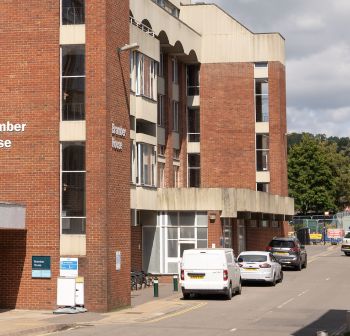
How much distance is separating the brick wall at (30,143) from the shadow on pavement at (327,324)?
9.14 meters

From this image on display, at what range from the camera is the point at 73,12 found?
2884 centimetres

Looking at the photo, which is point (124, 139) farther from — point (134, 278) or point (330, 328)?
point (330, 328)

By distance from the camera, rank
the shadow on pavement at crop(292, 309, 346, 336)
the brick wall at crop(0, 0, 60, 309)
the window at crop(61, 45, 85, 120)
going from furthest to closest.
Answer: the window at crop(61, 45, 85, 120), the brick wall at crop(0, 0, 60, 309), the shadow on pavement at crop(292, 309, 346, 336)

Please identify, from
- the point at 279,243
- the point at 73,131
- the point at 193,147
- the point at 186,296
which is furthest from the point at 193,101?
the point at 73,131

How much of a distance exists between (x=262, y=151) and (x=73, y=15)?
96.9ft

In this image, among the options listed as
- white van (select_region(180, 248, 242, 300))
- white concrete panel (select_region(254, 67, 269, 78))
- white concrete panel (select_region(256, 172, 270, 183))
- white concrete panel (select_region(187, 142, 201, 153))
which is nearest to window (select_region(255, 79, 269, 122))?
white concrete panel (select_region(254, 67, 269, 78))

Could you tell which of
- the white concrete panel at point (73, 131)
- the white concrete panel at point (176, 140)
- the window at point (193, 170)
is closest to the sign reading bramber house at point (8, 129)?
the white concrete panel at point (73, 131)

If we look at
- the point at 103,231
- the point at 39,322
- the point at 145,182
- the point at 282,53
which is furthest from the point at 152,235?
the point at 282,53

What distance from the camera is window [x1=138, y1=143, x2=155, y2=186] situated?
126 ft

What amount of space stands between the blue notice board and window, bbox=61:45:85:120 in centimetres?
487

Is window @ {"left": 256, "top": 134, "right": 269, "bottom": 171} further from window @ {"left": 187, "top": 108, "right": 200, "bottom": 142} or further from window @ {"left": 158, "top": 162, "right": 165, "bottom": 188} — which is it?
window @ {"left": 158, "top": 162, "right": 165, "bottom": 188}

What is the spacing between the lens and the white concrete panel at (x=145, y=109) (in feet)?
123

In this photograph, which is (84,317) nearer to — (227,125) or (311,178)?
(227,125)

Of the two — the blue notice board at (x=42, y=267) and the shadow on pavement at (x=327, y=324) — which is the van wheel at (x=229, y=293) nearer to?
the shadow on pavement at (x=327, y=324)
